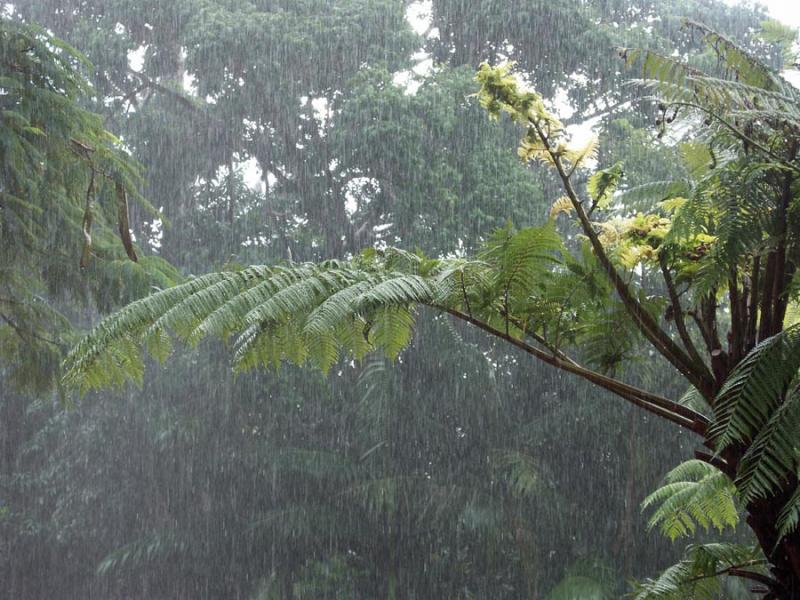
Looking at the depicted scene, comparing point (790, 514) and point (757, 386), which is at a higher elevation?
point (757, 386)

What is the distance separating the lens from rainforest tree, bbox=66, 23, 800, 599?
2832mm

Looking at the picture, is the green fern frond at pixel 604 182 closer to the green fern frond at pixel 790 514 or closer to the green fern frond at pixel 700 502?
the green fern frond at pixel 790 514

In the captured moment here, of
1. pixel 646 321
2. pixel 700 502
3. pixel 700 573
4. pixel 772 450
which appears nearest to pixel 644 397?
pixel 646 321

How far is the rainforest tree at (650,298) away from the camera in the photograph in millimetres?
2832

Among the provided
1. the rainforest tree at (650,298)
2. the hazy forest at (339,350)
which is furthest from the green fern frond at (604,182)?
the hazy forest at (339,350)

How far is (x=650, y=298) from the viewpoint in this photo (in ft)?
12.2

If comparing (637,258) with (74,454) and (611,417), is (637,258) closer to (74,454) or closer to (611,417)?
(611,417)

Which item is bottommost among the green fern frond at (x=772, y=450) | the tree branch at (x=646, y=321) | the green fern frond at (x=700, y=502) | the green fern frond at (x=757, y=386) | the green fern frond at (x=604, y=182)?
the green fern frond at (x=700, y=502)

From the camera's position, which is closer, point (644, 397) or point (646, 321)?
point (644, 397)

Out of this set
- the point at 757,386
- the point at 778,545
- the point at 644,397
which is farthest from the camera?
the point at 644,397

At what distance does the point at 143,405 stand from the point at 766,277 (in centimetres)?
1177

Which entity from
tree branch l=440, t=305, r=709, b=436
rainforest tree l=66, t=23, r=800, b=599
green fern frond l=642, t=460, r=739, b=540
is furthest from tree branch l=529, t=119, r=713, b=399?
green fern frond l=642, t=460, r=739, b=540

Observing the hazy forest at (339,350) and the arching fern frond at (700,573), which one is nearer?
the arching fern frond at (700,573)

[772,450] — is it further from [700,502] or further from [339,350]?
[339,350]
